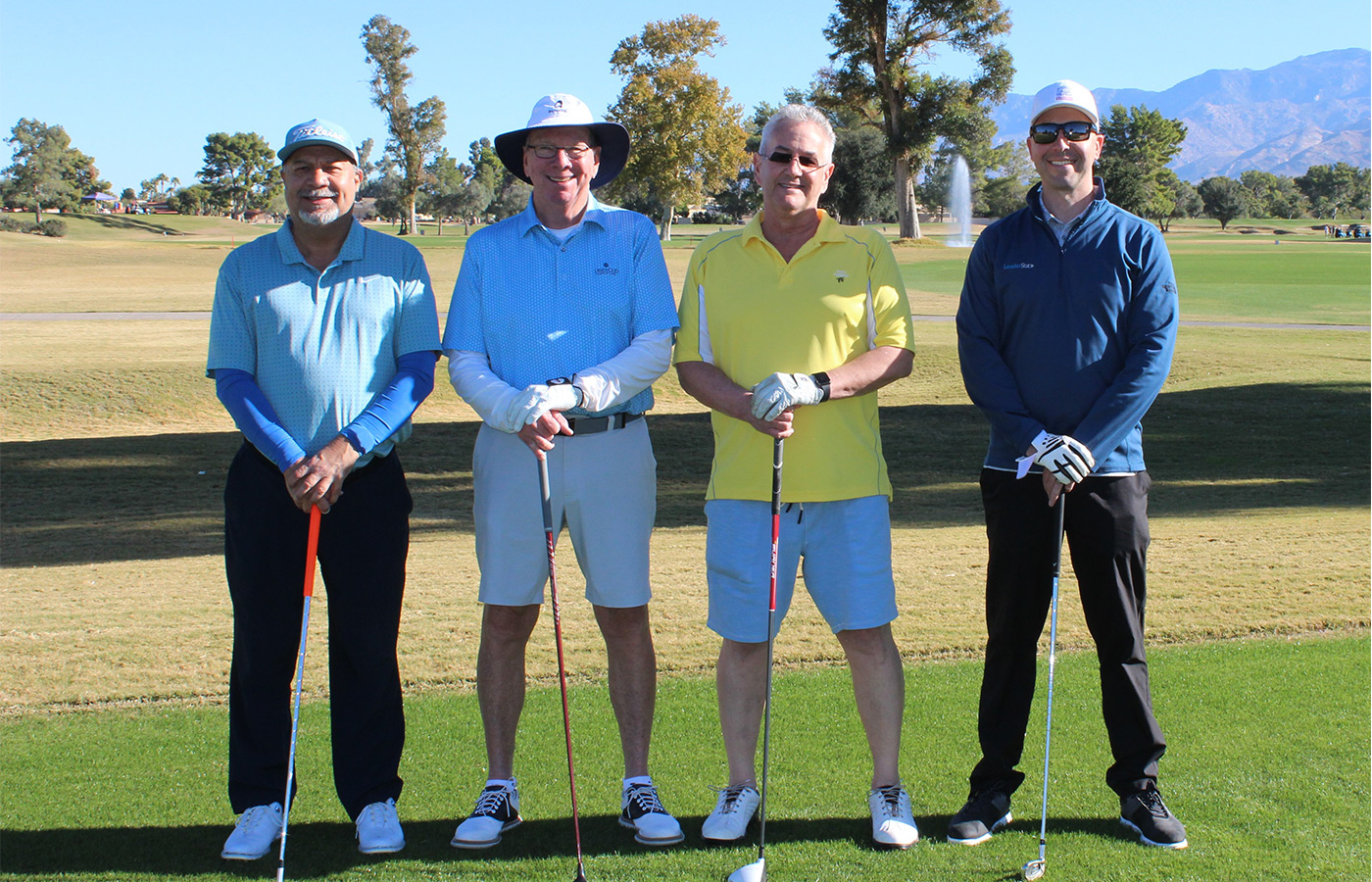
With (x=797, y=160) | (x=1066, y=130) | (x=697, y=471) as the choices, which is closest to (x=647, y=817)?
(x=797, y=160)

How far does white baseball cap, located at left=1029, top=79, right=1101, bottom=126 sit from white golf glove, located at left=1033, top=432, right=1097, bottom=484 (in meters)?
1.04

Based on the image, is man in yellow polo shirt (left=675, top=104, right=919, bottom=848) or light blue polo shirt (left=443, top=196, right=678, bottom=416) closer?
man in yellow polo shirt (left=675, top=104, right=919, bottom=848)

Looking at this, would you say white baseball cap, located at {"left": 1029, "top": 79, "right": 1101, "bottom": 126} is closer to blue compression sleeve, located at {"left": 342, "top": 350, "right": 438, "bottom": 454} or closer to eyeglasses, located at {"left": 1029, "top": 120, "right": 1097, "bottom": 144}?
eyeglasses, located at {"left": 1029, "top": 120, "right": 1097, "bottom": 144}

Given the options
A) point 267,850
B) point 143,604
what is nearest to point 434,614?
point 143,604

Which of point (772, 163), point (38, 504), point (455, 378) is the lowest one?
point (38, 504)

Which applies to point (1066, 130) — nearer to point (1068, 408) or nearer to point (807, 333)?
point (1068, 408)

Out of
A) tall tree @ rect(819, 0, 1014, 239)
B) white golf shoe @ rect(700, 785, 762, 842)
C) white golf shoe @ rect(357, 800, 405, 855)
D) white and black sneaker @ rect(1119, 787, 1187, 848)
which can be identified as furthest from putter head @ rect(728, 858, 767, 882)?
tall tree @ rect(819, 0, 1014, 239)

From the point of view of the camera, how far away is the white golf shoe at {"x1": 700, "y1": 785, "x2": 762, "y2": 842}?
3537 mm

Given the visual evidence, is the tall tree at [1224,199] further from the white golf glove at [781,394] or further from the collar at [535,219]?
the white golf glove at [781,394]

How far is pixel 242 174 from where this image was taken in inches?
4331

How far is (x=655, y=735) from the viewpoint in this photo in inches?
174

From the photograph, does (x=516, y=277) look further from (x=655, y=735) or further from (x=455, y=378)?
(x=655, y=735)

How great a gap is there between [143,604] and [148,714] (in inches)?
101

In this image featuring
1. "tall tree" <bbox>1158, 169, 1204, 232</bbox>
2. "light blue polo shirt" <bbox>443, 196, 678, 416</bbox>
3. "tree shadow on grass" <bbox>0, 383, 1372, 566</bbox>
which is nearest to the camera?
"light blue polo shirt" <bbox>443, 196, 678, 416</bbox>
